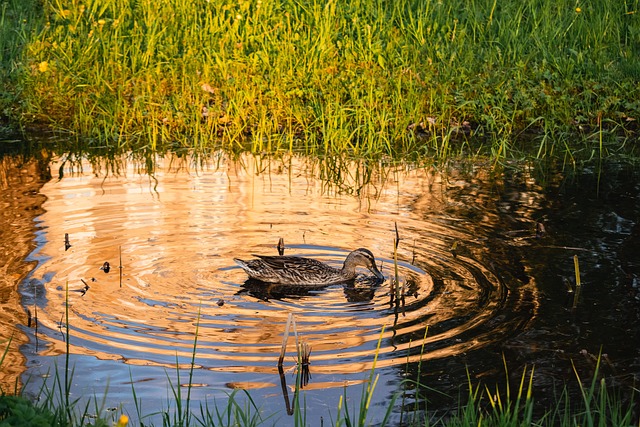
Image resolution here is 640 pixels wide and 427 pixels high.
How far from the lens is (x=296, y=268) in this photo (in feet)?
28.8

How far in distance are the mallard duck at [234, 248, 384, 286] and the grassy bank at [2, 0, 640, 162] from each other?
3.58m

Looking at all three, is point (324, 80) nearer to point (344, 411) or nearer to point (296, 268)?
point (296, 268)

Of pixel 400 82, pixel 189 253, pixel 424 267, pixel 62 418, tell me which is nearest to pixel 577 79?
pixel 400 82

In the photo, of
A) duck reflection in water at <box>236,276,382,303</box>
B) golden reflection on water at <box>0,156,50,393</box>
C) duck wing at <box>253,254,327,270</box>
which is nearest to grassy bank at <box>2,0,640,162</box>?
golden reflection on water at <box>0,156,50,393</box>

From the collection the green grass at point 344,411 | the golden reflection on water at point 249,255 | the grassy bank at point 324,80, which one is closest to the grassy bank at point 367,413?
the green grass at point 344,411

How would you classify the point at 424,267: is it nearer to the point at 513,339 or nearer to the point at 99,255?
the point at 513,339

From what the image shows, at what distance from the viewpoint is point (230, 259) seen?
912 cm

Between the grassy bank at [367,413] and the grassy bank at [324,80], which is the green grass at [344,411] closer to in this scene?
the grassy bank at [367,413]

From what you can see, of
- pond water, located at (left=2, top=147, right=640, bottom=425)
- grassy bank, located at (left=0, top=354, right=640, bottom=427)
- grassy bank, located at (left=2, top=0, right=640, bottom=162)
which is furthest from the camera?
grassy bank, located at (left=2, top=0, right=640, bottom=162)

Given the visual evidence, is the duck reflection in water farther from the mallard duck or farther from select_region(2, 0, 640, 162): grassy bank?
select_region(2, 0, 640, 162): grassy bank

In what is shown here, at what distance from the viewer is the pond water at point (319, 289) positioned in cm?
662

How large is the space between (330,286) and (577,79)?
6.06 metres

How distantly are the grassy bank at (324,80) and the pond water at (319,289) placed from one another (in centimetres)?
87

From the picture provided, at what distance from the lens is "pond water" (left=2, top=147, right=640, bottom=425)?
662 centimetres
